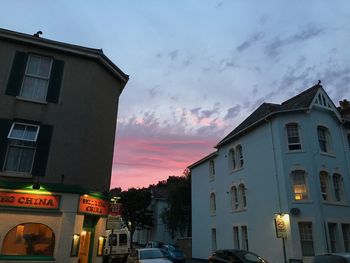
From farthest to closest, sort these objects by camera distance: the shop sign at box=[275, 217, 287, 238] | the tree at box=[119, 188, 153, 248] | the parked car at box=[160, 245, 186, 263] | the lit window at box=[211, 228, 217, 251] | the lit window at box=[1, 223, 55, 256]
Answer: the tree at box=[119, 188, 153, 248] < the lit window at box=[211, 228, 217, 251] < the parked car at box=[160, 245, 186, 263] < the shop sign at box=[275, 217, 287, 238] < the lit window at box=[1, 223, 55, 256]

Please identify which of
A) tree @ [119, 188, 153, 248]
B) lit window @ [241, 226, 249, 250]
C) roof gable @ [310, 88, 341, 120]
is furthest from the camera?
tree @ [119, 188, 153, 248]

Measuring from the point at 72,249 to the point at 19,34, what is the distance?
941 cm

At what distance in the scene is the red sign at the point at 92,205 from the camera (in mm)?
12688

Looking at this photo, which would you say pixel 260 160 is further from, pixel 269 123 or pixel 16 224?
pixel 16 224

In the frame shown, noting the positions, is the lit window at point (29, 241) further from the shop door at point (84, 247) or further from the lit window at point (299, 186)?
the lit window at point (299, 186)

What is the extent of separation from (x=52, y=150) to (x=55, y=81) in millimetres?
3177

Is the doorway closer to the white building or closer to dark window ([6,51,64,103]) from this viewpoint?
dark window ([6,51,64,103])

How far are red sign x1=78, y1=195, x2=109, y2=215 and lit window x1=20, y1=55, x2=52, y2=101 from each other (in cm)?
477

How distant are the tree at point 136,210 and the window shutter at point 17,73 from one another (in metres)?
39.6

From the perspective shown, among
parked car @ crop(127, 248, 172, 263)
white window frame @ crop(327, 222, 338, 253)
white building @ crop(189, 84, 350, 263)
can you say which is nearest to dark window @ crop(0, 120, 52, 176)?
parked car @ crop(127, 248, 172, 263)

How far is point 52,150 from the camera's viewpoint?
1305 cm

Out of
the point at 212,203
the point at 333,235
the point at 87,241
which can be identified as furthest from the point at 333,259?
the point at 212,203

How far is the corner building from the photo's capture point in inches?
465

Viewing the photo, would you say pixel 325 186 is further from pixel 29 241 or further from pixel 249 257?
pixel 29 241
